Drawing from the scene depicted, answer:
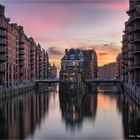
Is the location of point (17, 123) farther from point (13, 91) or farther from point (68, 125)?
point (13, 91)

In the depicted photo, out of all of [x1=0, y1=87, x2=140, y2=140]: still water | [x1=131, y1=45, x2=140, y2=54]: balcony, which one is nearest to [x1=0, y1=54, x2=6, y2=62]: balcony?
[x1=131, y1=45, x2=140, y2=54]: balcony

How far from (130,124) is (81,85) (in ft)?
323

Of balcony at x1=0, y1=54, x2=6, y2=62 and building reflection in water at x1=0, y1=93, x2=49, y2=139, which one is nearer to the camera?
building reflection in water at x1=0, y1=93, x2=49, y2=139

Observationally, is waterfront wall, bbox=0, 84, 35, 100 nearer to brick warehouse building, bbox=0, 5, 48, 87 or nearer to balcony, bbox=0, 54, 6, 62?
brick warehouse building, bbox=0, 5, 48, 87

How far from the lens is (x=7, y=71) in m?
124

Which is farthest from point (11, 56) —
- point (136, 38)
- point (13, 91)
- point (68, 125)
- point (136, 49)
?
point (68, 125)

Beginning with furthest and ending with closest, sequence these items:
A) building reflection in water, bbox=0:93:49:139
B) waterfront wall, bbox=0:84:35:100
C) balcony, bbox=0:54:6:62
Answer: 1. balcony, bbox=0:54:6:62
2. waterfront wall, bbox=0:84:35:100
3. building reflection in water, bbox=0:93:49:139

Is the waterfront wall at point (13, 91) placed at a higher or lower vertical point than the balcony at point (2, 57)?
lower

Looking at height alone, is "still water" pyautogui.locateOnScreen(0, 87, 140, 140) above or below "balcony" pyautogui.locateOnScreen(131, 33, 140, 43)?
below

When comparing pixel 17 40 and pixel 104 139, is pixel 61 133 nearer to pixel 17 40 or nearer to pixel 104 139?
pixel 104 139

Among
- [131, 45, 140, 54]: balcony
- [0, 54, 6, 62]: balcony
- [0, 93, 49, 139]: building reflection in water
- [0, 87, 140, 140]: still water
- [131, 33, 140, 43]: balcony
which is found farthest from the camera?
[0, 54, 6, 62]: balcony

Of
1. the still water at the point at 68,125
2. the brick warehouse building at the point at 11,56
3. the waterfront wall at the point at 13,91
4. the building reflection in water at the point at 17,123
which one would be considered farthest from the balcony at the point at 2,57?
the still water at the point at 68,125

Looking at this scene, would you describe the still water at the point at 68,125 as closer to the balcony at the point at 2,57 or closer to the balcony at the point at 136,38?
the balcony at the point at 136,38

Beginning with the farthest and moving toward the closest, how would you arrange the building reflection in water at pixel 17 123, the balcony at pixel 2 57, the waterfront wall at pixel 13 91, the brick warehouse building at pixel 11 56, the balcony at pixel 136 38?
the brick warehouse building at pixel 11 56 < the balcony at pixel 2 57 < the waterfront wall at pixel 13 91 < the balcony at pixel 136 38 < the building reflection in water at pixel 17 123
